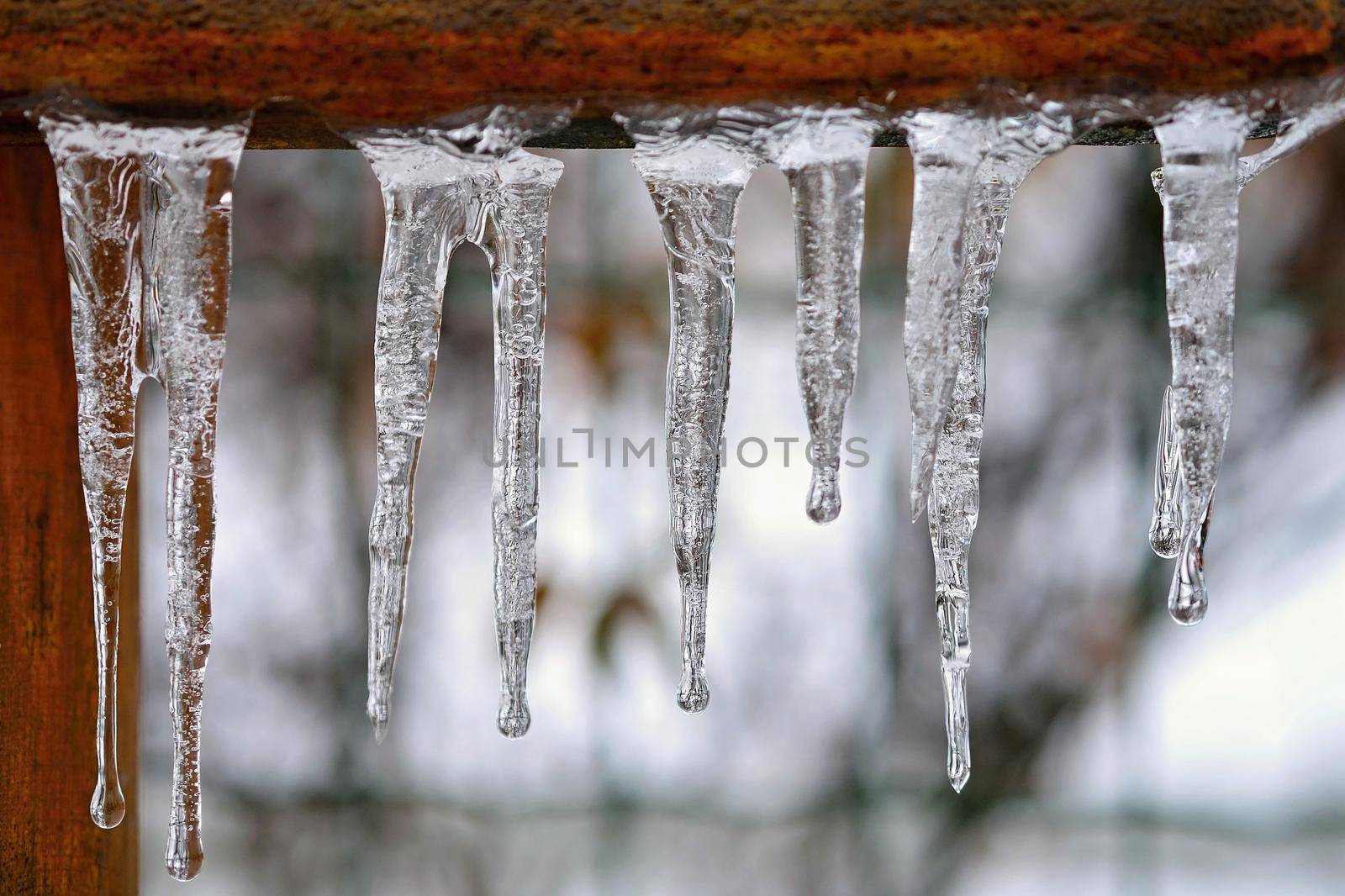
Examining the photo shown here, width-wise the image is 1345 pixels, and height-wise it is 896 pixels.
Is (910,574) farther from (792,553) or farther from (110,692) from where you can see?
(110,692)

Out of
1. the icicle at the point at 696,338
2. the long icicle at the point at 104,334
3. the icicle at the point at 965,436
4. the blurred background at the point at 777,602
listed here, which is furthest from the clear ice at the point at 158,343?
the blurred background at the point at 777,602

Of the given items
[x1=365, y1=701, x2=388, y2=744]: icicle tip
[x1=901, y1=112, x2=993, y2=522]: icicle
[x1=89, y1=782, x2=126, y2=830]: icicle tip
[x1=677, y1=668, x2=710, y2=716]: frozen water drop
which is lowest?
[x1=89, y1=782, x2=126, y2=830]: icicle tip

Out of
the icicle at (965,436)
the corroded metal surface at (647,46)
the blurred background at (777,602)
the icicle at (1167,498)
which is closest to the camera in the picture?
the corroded metal surface at (647,46)

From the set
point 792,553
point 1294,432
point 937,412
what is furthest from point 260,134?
point 1294,432

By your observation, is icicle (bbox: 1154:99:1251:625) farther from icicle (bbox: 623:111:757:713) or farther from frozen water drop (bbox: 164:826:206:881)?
frozen water drop (bbox: 164:826:206:881)

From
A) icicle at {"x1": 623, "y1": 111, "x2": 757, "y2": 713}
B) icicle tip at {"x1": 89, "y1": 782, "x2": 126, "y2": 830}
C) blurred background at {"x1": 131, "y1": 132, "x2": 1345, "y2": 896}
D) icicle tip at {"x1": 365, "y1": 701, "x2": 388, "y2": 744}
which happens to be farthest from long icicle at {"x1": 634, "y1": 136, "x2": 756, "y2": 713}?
blurred background at {"x1": 131, "y1": 132, "x2": 1345, "y2": 896}

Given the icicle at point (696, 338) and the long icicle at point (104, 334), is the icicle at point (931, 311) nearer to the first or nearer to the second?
the icicle at point (696, 338)

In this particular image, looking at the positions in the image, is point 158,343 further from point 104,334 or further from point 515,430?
point 515,430
